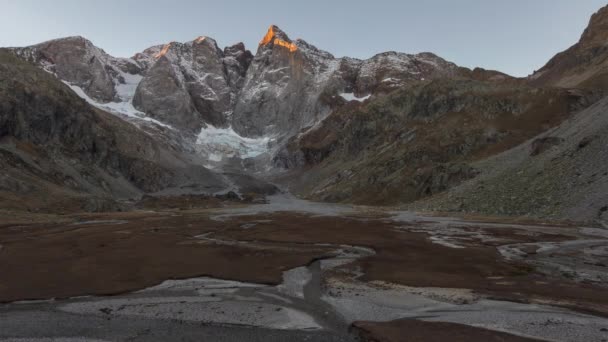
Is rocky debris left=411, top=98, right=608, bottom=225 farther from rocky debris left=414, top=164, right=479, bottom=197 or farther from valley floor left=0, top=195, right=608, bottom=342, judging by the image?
valley floor left=0, top=195, right=608, bottom=342

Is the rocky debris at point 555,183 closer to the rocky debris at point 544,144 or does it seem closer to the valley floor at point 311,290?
the rocky debris at point 544,144

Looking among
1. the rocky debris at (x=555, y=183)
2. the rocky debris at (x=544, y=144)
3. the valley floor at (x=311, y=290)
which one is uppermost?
the rocky debris at (x=544, y=144)

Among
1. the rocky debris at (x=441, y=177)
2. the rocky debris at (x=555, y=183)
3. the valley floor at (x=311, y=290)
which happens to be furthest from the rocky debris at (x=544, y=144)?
the valley floor at (x=311, y=290)

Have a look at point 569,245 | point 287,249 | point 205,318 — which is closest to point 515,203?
point 569,245

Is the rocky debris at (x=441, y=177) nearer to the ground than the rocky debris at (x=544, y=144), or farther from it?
nearer to the ground

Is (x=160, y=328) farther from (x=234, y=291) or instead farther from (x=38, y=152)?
(x=38, y=152)

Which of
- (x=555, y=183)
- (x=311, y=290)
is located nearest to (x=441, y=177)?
(x=555, y=183)

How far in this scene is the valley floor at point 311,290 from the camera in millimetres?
21109

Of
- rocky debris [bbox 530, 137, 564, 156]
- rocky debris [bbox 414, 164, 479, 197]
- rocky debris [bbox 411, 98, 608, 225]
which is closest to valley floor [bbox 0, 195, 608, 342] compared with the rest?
rocky debris [bbox 411, 98, 608, 225]

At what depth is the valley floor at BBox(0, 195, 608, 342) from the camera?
21109 mm

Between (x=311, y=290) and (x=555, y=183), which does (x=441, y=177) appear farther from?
(x=311, y=290)

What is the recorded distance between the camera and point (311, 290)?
96.9ft

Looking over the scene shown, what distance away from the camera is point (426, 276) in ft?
106

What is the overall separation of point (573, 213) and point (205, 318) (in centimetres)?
6597
